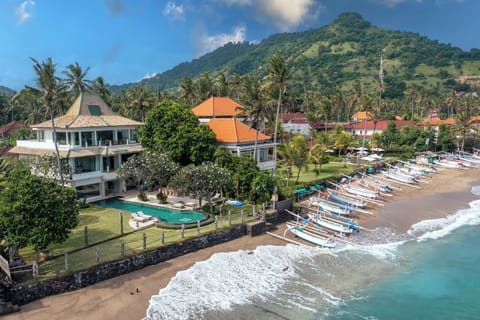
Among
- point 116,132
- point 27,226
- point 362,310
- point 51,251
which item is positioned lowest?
point 362,310

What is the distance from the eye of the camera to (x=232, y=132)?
42.2 metres

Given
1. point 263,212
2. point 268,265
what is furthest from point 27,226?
point 263,212

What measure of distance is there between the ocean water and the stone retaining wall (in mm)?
1785

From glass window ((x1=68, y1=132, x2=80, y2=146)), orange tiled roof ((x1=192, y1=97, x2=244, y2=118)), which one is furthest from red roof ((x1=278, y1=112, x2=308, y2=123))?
glass window ((x1=68, y1=132, x2=80, y2=146))

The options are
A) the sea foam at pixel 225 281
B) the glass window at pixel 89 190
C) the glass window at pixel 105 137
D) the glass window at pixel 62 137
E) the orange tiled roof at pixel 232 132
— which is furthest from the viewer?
the orange tiled roof at pixel 232 132

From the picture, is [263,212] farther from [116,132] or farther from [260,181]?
[116,132]

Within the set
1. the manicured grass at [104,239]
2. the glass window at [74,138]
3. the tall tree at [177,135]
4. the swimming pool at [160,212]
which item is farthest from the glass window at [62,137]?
the manicured grass at [104,239]

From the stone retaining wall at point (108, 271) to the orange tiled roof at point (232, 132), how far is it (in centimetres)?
1594

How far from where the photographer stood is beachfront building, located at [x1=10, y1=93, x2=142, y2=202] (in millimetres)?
35844

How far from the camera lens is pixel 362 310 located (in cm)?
1927

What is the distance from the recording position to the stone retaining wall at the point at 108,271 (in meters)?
17.9

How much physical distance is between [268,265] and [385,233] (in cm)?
1259

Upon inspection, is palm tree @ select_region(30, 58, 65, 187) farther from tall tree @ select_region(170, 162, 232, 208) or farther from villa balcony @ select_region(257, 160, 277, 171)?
villa balcony @ select_region(257, 160, 277, 171)

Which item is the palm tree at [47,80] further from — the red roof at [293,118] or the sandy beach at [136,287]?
the red roof at [293,118]
